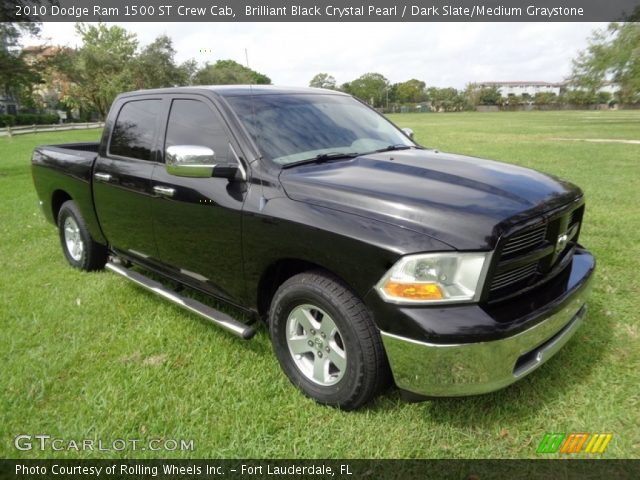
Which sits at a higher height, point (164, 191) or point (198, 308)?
point (164, 191)

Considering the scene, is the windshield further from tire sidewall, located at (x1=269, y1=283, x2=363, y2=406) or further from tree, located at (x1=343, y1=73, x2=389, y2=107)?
tree, located at (x1=343, y1=73, x2=389, y2=107)

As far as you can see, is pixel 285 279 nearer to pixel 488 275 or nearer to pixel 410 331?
pixel 410 331

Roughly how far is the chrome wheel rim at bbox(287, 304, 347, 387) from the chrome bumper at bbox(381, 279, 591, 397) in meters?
0.40

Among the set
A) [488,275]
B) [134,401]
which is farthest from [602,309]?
[134,401]

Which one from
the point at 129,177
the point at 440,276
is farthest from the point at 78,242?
the point at 440,276

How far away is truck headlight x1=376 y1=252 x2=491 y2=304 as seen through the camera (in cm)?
219

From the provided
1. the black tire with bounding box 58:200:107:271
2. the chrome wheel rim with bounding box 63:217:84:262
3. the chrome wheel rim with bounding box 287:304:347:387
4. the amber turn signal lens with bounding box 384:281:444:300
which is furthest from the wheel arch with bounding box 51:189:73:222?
the amber turn signal lens with bounding box 384:281:444:300

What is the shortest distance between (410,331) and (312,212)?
0.82 meters

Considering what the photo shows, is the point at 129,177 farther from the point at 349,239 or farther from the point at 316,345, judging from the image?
the point at 349,239

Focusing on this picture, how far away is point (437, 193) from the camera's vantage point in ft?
8.07

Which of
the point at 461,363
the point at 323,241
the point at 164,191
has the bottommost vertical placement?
the point at 461,363

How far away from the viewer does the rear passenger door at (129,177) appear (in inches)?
147

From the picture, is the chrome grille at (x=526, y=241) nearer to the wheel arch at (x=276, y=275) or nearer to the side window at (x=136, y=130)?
the wheel arch at (x=276, y=275)

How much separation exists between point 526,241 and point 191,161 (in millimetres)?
1931
